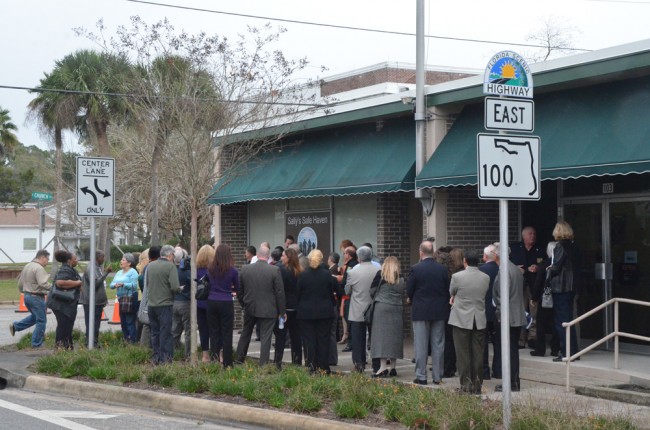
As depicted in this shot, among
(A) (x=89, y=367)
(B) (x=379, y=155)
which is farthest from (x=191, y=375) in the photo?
(B) (x=379, y=155)

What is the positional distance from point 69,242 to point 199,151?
7864 centimetres

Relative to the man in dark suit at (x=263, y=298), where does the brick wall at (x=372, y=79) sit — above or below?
above

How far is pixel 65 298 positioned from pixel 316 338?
4.95 metres

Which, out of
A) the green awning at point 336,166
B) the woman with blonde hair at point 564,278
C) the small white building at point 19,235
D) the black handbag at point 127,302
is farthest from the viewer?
the small white building at point 19,235

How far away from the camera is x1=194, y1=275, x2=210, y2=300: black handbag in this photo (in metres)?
→ 13.1

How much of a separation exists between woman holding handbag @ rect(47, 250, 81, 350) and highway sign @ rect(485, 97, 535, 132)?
31.0 feet

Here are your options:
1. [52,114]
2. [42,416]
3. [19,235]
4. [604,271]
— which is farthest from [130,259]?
[19,235]

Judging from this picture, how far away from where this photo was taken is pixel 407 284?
40.4 feet

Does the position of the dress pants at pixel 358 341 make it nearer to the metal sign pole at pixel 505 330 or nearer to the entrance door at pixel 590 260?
the entrance door at pixel 590 260

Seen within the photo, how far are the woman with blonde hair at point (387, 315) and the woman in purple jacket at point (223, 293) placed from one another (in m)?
2.02

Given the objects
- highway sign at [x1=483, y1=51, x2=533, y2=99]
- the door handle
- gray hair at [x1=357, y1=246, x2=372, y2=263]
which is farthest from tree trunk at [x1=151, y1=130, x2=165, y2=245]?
highway sign at [x1=483, y1=51, x2=533, y2=99]

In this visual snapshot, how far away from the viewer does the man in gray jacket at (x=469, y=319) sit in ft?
37.2

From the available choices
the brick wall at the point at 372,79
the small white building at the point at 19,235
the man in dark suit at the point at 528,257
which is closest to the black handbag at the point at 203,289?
the man in dark suit at the point at 528,257

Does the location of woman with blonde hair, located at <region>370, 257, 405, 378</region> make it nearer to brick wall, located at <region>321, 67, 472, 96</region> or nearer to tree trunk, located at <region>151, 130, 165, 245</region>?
tree trunk, located at <region>151, 130, 165, 245</region>
